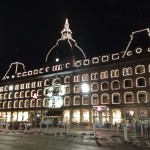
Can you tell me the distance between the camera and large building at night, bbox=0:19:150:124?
194ft

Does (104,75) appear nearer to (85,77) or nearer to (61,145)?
(85,77)

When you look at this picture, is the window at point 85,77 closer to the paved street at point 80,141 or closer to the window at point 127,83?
the window at point 127,83

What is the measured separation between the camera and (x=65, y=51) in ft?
267

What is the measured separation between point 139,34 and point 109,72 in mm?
12888

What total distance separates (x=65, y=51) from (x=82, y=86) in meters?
17.4

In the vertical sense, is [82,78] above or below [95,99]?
above

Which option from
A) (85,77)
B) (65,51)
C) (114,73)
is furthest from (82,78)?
(65,51)

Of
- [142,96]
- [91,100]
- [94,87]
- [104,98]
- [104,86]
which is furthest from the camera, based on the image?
[94,87]

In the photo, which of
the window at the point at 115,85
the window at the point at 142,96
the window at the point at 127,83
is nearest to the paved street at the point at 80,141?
the window at the point at 142,96

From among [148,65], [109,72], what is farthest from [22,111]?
[148,65]

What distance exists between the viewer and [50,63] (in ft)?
263

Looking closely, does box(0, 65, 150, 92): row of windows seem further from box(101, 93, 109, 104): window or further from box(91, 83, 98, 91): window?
box(101, 93, 109, 104): window

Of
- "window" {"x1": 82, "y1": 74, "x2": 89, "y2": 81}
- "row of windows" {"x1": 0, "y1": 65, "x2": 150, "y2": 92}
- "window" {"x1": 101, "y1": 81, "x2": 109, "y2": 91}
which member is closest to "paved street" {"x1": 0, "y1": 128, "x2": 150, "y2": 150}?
"row of windows" {"x1": 0, "y1": 65, "x2": 150, "y2": 92}

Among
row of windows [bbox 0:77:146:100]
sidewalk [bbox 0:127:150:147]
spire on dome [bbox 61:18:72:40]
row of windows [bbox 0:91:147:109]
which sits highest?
spire on dome [bbox 61:18:72:40]
